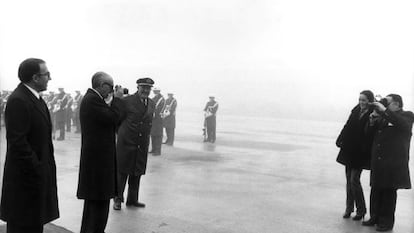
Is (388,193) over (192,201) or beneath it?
over

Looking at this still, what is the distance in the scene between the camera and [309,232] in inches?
207

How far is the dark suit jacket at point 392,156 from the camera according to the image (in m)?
5.39

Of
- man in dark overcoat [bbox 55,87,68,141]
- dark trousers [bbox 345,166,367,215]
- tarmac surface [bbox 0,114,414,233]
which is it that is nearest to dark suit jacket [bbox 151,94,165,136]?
tarmac surface [bbox 0,114,414,233]

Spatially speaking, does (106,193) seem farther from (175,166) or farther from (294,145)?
(294,145)

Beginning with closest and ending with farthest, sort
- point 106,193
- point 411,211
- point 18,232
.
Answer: point 18,232
point 106,193
point 411,211

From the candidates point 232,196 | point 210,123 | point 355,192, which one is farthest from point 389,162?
point 210,123

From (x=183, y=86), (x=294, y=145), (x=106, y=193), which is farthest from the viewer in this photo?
(x=183, y=86)

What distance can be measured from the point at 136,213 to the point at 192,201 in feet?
3.57

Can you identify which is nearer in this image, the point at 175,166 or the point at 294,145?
the point at 175,166

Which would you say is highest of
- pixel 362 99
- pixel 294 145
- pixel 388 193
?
pixel 362 99

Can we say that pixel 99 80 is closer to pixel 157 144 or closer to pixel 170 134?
pixel 157 144

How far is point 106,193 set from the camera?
4.41 meters

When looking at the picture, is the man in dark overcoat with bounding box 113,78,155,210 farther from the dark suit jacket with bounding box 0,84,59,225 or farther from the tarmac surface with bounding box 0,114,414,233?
the dark suit jacket with bounding box 0,84,59,225

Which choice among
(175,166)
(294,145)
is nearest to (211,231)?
(175,166)
